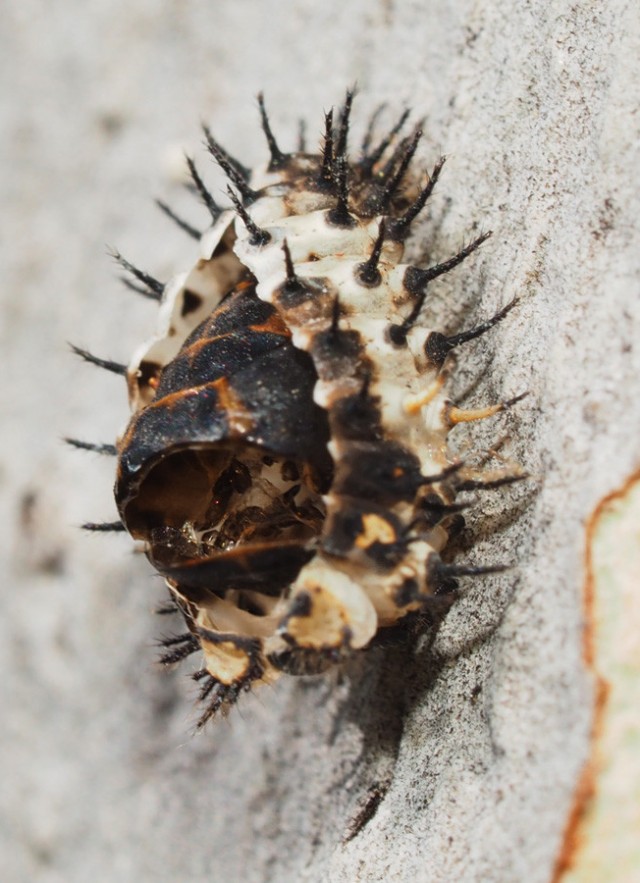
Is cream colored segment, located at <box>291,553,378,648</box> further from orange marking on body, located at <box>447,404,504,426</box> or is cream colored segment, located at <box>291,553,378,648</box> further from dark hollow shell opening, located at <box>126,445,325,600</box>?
orange marking on body, located at <box>447,404,504,426</box>

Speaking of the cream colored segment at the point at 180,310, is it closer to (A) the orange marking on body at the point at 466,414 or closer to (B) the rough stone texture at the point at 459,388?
(B) the rough stone texture at the point at 459,388

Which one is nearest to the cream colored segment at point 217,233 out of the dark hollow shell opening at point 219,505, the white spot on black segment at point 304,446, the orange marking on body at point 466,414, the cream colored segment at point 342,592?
the white spot on black segment at point 304,446

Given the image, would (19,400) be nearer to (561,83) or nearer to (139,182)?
(139,182)

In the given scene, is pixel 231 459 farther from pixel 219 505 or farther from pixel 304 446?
pixel 304 446

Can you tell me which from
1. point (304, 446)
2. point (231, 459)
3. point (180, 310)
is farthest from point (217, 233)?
point (304, 446)

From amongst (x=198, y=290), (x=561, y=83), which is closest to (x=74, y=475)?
(x=198, y=290)

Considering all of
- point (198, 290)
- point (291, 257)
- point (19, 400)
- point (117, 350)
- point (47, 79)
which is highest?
point (47, 79)
